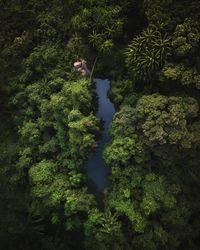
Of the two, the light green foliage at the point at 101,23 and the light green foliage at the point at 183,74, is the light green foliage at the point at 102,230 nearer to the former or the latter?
the light green foliage at the point at 183,74

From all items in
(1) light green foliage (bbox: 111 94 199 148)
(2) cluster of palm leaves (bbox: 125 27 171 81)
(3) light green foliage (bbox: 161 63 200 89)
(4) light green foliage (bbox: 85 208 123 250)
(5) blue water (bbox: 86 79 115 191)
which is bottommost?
(4) light green foliage (bbox: 85 208 123 250)

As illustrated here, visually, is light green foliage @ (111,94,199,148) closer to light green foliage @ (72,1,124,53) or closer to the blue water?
the blue water

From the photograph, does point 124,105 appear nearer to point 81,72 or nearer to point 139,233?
point 81,72

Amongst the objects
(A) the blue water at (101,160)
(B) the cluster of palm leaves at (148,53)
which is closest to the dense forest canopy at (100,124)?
(B) the cluster of palm leaves at (148,53)

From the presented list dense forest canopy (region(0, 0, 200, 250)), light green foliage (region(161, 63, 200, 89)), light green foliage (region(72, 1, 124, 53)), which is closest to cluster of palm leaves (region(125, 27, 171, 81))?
dense forest canopy (region(0, 0, 200, 250))

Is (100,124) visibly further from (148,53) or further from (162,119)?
(148,53)

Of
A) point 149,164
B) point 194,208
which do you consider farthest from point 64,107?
point 194,208
